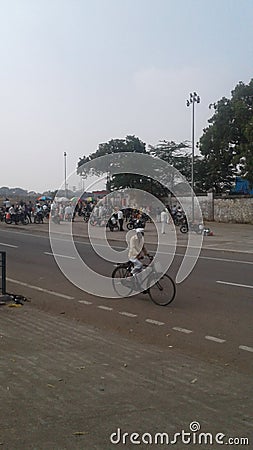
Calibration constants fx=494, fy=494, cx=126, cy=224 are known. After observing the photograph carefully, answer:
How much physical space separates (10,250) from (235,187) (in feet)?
102

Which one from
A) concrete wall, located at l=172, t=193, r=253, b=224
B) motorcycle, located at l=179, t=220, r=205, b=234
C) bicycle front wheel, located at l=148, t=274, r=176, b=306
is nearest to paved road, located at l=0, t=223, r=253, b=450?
bicycle front wheel, located at l=148, t=274, r=176, b=306

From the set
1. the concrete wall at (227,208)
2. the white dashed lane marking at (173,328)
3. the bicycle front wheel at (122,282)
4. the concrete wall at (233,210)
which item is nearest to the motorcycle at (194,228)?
the concrete wall at (227,208)

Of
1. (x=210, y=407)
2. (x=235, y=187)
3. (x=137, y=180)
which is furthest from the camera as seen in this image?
(x=235, y=187)

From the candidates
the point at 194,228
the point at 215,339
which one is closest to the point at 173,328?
the point at 215,339

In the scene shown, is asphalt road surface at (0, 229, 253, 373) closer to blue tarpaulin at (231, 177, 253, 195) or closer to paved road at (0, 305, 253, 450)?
paved road at (0, 305, 253, 450)

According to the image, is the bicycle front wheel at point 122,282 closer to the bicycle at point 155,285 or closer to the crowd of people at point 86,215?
the bicycle at point 155,285

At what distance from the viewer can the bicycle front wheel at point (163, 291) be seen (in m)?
9.05

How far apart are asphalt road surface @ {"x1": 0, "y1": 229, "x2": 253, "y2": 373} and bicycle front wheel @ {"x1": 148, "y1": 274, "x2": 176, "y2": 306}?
0.19 m

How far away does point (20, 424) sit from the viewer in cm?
396

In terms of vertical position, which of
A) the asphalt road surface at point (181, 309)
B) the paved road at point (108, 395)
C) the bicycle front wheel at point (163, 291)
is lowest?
the paved road at point (108, 395)

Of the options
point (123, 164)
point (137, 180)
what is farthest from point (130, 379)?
point (137, 180)

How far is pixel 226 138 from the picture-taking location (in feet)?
138

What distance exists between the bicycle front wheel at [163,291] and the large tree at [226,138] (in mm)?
29240

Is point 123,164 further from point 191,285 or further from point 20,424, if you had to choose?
point 20,424
